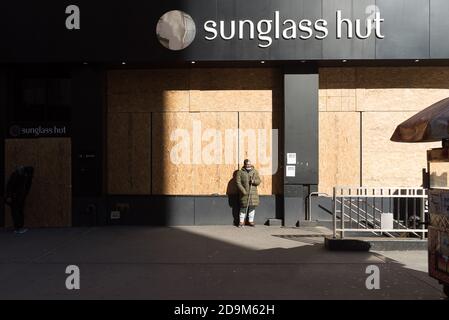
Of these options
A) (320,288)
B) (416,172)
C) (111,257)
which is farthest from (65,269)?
(416,172)

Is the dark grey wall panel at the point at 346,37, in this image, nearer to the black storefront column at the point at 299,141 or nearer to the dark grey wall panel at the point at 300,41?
the dark grey wall panel at the point at 300,41

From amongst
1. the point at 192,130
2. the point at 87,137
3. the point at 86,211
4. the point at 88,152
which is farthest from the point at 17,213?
the point at 192,130

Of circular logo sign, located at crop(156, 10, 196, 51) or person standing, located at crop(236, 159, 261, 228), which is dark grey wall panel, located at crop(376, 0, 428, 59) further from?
circular logo sign, located at crop(156, 10, 196, 51)

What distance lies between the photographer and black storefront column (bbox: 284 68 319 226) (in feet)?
43.1

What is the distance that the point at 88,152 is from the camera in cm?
1318

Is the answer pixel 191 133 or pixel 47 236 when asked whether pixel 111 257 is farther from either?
pixel 191 133

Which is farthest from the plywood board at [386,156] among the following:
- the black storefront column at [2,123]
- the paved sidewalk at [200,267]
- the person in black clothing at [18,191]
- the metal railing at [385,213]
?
the black storefront column at [2,123]

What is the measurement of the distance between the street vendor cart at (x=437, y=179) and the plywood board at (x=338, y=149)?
6.59 metres

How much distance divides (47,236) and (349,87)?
9.23 metres

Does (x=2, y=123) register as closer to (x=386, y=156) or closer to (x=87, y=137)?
(x=87, y=137)

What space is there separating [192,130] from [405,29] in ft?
21.3

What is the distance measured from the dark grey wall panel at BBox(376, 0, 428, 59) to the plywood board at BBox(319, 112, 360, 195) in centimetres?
207

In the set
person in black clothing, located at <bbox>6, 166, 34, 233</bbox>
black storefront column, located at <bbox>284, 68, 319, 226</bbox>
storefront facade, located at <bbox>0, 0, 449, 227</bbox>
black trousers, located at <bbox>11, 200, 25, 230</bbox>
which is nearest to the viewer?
person in black clothing, located at <bbox>6, 166, 34, 233</bbox>

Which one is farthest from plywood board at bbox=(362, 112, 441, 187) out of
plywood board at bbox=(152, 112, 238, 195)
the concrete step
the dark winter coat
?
plywood board at bbox=(152, 112, 238, 195)
